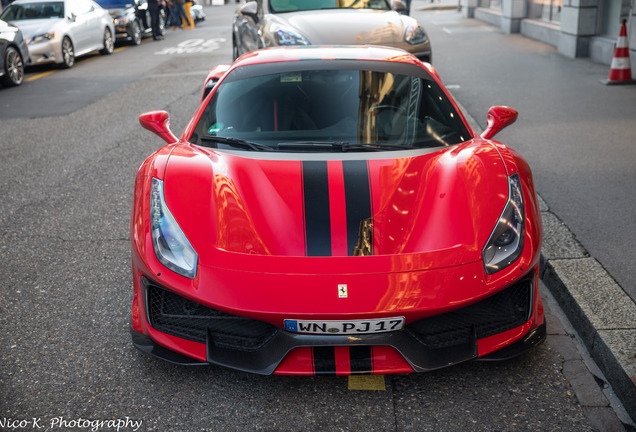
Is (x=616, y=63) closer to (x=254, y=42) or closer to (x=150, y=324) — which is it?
(x=254, y=42)

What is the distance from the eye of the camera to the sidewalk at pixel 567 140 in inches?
129

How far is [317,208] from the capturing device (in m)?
3.14

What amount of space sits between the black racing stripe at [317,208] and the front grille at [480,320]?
1.65ft

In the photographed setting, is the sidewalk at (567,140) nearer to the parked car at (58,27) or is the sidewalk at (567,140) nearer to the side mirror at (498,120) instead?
the side mirror at (498,120)

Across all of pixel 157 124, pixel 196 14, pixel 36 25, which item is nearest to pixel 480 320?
pixel 157 124

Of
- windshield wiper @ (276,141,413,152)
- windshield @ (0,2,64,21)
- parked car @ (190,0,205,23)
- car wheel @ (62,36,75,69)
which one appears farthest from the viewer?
parked car @ (190,0,205,23)

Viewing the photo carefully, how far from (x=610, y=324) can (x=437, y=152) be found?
1.19 metres

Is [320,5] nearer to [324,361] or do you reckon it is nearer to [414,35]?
[414,35]

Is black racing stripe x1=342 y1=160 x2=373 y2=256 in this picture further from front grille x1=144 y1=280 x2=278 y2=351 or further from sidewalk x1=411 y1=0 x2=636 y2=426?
sidewalk x1=411 y1=0 x2=636 y2=426

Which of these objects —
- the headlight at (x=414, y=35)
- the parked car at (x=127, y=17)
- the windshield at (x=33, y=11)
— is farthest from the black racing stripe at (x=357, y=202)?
the parked car at (x=127, y=17)

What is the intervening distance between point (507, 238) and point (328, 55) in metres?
1.80

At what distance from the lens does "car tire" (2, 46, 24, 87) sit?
12.0 meters

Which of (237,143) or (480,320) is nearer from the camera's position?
(480,320)

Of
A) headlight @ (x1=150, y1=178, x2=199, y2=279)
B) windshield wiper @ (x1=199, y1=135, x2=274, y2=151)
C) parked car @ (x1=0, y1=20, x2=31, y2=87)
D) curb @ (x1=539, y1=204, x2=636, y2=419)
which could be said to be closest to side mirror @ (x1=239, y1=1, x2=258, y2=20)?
parked car @ (x1=0, y1=20, x2=31, y2=87)
